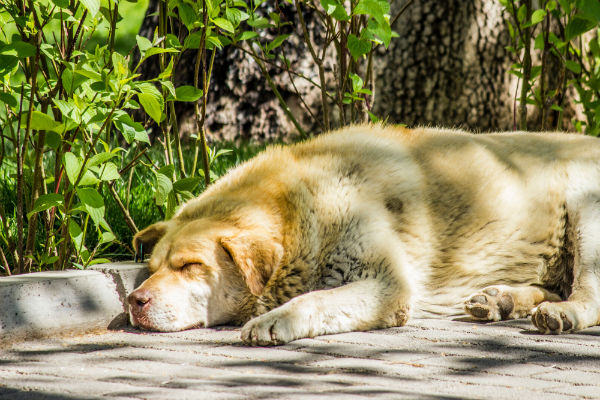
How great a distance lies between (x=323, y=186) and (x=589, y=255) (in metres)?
1.50

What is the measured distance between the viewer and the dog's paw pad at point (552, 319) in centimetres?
416

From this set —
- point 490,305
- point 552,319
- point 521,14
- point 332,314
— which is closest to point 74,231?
point 332,314

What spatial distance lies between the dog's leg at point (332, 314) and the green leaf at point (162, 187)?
3.59 feet

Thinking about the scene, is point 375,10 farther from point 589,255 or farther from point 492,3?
point 492,3

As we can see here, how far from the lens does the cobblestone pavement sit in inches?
120

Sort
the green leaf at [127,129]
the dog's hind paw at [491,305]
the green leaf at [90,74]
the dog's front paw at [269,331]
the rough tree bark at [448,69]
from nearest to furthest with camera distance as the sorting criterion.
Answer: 1. the dog's front paw at [269,331]
2. the green leaf at [90,74]
3. the green leaf at [127,129]
4. the dog's hind paw at [491,305]
5. the rough tree bark at [448,69]

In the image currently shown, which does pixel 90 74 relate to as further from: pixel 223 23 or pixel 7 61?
pixel 223 23

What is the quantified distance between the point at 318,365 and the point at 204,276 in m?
1.10

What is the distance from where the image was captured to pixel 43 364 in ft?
11.7

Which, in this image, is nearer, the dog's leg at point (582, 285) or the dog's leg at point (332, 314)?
the dog's leg at point (332, 314)

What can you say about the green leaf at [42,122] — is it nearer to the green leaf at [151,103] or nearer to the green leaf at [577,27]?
the green leaf at [151,103]

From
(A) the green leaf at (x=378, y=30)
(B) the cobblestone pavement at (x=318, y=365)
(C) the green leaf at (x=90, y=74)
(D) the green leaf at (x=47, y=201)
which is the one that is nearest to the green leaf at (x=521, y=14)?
(A) the green leaf at (x=378, y=30)

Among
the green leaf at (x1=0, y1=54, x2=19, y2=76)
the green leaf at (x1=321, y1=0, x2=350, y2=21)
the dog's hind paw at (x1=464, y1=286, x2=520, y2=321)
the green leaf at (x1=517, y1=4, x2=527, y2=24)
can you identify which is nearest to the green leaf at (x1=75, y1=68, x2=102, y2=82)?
the green leaf at (x1=0, y1=54, x2=19, y2=76)

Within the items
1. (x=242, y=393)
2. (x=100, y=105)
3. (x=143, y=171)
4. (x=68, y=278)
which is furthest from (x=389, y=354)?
(x=143, y=171)
